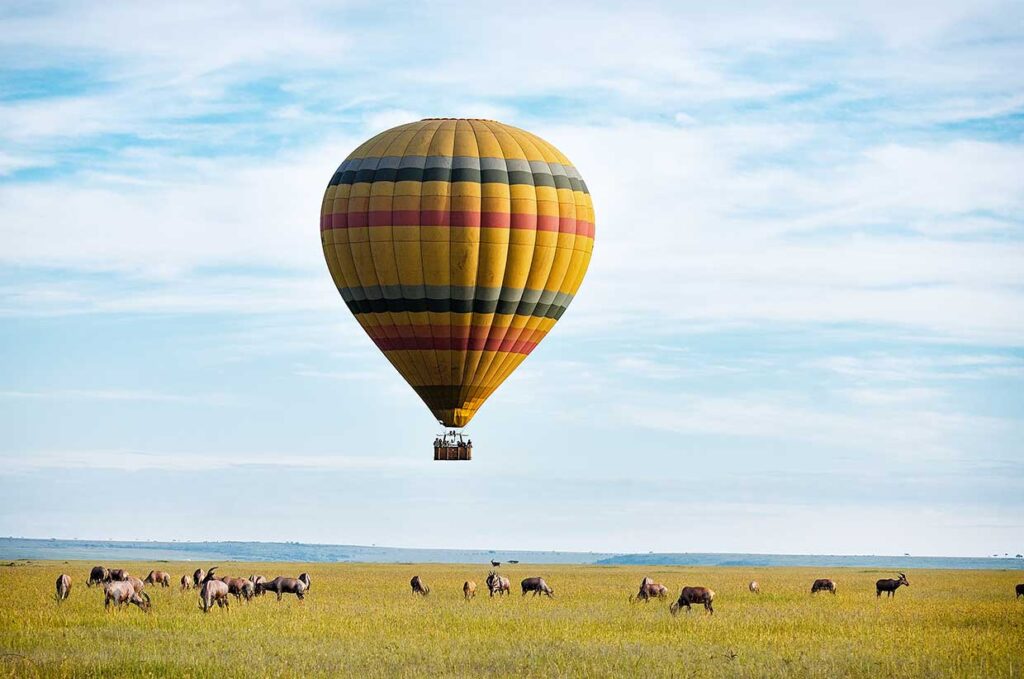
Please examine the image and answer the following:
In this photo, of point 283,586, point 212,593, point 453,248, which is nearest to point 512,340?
point 453,248

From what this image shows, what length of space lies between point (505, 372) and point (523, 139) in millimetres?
7871

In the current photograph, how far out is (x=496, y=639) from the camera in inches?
1308

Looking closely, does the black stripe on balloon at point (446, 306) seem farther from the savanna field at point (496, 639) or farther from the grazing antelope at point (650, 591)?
the grazing antelope at point (650, 591)

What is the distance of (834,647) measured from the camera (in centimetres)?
3294

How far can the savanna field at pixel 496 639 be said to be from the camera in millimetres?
28594

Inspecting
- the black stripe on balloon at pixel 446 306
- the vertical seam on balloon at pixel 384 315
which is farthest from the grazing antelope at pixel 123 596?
the black stripe on balloon at pixel 446 306

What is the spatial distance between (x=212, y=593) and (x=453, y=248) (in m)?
12.9

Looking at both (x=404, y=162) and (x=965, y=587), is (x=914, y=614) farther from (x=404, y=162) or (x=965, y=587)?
(x=965, y=587)

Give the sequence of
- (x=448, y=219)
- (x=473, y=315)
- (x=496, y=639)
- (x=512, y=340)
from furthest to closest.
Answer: (x=512, y=340)
(x=473, y=315)
(x=448, y=219)
(x=496, y=639)

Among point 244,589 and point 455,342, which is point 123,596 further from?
point 455,342

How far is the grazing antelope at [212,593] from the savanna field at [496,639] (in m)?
0.40

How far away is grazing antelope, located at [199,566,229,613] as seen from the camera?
39.5m

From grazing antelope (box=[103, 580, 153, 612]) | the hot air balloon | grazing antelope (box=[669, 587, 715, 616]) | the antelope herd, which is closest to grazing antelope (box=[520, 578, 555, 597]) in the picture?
the antelope herd

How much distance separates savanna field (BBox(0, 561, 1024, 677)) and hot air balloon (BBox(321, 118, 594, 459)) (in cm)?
812
